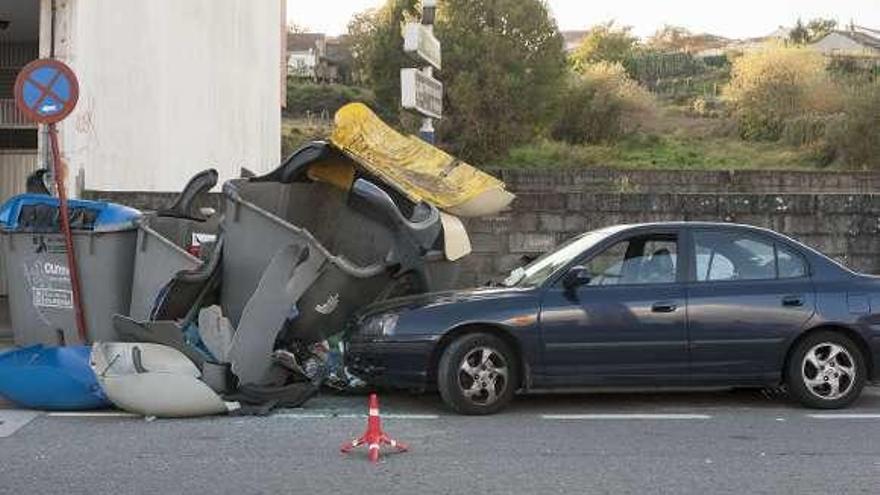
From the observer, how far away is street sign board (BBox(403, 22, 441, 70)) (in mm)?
11898

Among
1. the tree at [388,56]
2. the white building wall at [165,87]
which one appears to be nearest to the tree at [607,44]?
the tree at [388,56]

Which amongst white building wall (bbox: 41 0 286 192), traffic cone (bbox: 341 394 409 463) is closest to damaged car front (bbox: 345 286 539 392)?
traffic cone (bbox: 341 394 409 463)

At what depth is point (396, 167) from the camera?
952 centimetres

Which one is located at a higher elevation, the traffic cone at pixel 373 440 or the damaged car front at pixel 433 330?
the damaged car front at pixel 433 330

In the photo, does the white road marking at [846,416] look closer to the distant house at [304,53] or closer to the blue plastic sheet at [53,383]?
the blue plastic sheet at [53,383]

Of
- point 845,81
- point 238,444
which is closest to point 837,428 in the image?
point 238,444

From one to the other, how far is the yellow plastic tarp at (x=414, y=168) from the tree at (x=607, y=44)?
5835 cm

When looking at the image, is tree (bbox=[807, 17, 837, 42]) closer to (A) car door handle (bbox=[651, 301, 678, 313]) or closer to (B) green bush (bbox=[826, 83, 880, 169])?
(B) green bush (bbox=[826, 83, 880, 169])

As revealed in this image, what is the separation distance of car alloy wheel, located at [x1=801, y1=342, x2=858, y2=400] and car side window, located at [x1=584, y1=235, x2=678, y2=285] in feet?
3.91

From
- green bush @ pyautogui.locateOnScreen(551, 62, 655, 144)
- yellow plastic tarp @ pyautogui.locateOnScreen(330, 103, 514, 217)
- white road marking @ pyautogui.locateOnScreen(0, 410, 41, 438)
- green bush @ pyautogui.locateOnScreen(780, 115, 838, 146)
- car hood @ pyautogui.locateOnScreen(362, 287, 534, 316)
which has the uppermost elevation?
green bush @ pyautogui.locateOnScreen(551, 62, 655, 144)

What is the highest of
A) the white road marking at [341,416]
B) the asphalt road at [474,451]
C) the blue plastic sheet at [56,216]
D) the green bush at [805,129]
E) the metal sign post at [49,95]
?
the green bush at [805,129]

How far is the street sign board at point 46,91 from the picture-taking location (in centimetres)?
906

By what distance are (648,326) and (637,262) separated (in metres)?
0.54

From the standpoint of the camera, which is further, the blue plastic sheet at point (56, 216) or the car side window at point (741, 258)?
the blue plastic sheet at point (56, 216)
